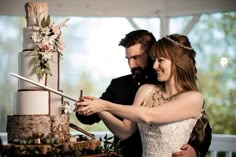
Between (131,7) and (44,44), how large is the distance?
286cm

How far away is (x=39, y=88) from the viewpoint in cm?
220

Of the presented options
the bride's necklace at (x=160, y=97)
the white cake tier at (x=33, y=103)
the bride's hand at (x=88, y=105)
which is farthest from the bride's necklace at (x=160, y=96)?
the white cake tier at (x=33, y=103)

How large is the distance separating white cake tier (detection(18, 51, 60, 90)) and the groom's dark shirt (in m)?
0.64

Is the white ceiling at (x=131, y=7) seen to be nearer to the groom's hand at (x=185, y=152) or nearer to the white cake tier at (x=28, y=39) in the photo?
the groom's hand at (x=185, y=152)

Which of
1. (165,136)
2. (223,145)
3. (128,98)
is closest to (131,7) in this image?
(223,145)

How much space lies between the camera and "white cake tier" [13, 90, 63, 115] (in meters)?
2.16

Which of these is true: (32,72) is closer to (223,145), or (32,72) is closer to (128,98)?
(128,98)

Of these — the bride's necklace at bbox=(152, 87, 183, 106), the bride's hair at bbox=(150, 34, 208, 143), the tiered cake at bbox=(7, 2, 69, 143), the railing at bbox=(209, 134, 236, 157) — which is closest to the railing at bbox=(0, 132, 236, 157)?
the railing at bbox=(209, 134, 236, 157)

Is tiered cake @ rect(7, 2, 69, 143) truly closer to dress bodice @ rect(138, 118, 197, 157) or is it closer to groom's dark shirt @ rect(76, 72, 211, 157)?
dress bodice @ rect(138, 118, 197, 157)

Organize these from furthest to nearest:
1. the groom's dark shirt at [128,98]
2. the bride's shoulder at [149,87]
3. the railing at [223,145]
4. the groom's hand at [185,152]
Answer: the railing at [223,145] < the groom's dark shirt at [128,98] < the bride's shoulder at [149,87] < the groom's hand at [185,152]

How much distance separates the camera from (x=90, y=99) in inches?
83.7

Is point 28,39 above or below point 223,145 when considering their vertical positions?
above

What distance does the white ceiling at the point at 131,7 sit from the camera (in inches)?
190

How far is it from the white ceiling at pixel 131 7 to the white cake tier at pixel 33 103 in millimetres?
2816
